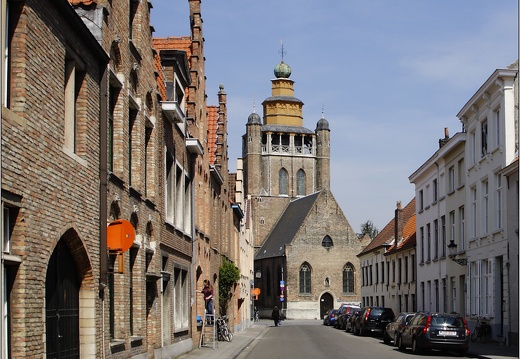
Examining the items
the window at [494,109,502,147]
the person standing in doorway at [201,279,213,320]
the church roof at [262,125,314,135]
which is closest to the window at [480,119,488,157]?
the window at [494,109,502,147]

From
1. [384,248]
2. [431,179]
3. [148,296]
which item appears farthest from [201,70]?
[384,248]

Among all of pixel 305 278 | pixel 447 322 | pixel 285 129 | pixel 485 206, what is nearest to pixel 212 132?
pixel 485 206

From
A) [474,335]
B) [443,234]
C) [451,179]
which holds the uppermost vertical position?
[451,179]

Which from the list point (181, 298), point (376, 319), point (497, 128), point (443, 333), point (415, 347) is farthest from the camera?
point (376, 319)

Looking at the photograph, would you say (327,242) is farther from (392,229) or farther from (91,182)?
(91,182)

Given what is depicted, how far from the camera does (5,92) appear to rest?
33.7 feet

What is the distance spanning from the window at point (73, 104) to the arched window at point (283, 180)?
95.6 meters

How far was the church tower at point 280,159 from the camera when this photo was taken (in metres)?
108

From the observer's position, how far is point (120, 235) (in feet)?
50.0

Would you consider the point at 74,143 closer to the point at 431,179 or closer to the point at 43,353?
the point at 43,353

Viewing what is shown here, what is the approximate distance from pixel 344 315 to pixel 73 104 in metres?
43.1

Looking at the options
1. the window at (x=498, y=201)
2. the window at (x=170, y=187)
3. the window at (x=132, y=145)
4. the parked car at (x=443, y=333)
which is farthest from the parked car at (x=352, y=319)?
the window at (x=132, y=145)

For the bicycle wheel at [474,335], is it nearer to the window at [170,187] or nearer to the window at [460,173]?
the window at [460,173]

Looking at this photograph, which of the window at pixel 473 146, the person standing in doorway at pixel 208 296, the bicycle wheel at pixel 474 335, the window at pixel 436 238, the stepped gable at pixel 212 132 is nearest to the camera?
the person standing in doorway at pixel 208 296
